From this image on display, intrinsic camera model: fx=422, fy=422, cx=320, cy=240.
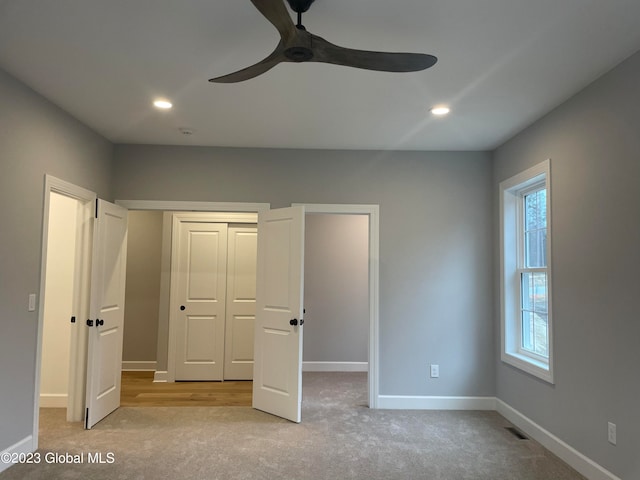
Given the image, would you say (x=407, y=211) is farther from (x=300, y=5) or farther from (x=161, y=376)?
(x=161, y=376)

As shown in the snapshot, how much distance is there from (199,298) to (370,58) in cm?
425

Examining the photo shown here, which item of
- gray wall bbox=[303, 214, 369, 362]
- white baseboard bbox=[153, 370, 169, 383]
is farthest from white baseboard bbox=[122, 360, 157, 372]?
gray wall bbox=[303, 214, 369, 362]

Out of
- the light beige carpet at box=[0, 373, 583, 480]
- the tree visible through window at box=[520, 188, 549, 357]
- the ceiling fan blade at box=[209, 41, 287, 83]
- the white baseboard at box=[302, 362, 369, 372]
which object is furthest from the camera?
the white baseboard at box=[302, 362, 369, 372]

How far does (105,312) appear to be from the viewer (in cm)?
388

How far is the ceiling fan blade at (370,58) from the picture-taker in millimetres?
1802

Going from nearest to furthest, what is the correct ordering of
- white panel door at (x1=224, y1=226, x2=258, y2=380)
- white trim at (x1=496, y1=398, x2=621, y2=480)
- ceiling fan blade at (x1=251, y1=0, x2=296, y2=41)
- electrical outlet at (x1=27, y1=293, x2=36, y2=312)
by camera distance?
ceiling fan blade at (x1=251, y1=0, x2=296, y2=41) → white trim at (x1=496, y1=398, x2=621, y2=480) → electrical outlet at (x1=27, y1=293, x2=36, y2=312) → white panel door at (x1=224, y1=226, x2=258, y2=380)

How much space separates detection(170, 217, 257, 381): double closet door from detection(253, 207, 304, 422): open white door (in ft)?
4.10

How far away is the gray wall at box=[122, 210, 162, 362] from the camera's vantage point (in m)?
5.83

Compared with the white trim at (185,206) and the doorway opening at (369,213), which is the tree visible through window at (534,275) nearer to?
the doorway opening at (369,213)

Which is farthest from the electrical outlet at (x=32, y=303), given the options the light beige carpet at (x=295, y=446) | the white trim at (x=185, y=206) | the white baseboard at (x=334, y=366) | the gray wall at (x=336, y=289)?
the white baseboard at (x=334, y=366)

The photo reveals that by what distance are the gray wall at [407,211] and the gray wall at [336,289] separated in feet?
5.42

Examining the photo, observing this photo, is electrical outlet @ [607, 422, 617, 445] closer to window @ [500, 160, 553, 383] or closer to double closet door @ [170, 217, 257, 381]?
window @ [500, 160, 553, 383]

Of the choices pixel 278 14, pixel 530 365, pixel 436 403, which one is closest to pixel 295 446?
pixel 436 403

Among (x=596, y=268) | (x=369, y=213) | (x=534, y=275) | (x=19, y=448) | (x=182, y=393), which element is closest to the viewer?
(x=596, y=268)
